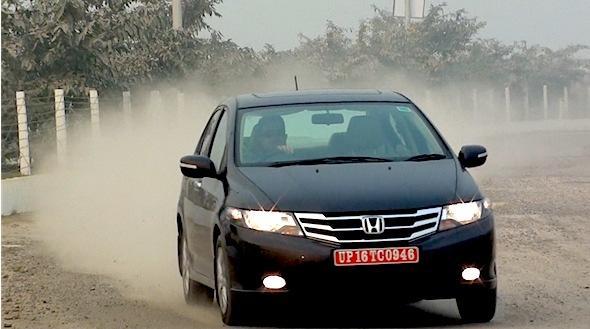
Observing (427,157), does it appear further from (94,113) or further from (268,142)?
(94,113)

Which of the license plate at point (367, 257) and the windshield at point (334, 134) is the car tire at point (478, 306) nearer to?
the license plate at point (367, 257)

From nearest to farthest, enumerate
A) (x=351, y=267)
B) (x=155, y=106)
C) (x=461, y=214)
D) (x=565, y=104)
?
(x=351, y=267), (x=461, y=214), (x=155, y=106), (x=565, y=104)

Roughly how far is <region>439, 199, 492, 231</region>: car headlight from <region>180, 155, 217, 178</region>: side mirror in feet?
5.47

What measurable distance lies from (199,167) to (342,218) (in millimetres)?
1466

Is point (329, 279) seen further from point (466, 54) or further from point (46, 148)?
point (466, 54)

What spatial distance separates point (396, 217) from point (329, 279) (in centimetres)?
51

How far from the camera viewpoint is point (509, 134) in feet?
186

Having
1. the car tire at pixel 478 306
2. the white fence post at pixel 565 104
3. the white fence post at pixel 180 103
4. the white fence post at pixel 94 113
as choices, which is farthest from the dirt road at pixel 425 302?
the white fence post at pixel 565 104

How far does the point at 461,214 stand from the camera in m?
9.04

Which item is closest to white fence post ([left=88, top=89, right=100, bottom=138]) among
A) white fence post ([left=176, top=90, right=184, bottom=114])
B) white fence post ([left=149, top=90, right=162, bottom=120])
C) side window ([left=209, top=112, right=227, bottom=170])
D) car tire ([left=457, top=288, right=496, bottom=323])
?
white fence post ([left=149, top=90, right=162, bottom=120])

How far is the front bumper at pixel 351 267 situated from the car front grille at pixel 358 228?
0.04 metres

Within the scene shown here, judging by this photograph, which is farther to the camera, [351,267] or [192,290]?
[192,290]

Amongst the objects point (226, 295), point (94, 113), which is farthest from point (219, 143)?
point (94, 113)

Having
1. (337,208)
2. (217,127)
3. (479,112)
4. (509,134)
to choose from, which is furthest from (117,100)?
(479,112)
